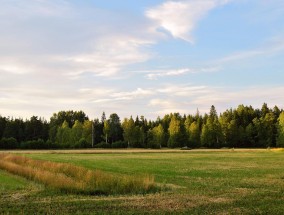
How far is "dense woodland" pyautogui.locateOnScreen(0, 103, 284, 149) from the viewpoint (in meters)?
150

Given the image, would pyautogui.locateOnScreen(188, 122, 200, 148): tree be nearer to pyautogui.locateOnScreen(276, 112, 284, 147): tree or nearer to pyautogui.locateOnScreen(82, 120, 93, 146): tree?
pyautogui.locateOnScreen(276, 112, 284, 147): tree

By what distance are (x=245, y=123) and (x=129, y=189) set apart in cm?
14838

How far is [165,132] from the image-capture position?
173000 millimetres

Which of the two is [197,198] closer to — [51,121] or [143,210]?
[143,210]

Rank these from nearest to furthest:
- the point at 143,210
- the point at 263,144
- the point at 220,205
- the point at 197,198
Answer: the point at 143,210
the point at 220,205
the point at 197,198
the point at 263,144

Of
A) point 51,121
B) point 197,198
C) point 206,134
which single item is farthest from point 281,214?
point 51,121

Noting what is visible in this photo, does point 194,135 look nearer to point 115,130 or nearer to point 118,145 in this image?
point 118,145

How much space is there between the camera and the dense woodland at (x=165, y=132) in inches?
5910

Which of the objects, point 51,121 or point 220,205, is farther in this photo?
point 51,121

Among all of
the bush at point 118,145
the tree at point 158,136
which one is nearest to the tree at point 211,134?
the tree at point 158,136

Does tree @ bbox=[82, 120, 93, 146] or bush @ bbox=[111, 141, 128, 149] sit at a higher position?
tree @ bbox=[82, 120, 93, 146]

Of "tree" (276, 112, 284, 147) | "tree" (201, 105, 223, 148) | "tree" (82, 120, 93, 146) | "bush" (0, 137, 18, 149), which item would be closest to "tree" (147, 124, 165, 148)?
"tree" (201, 105, 223, 148)

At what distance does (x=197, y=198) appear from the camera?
21.4 meters

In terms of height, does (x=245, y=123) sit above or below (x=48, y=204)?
above
